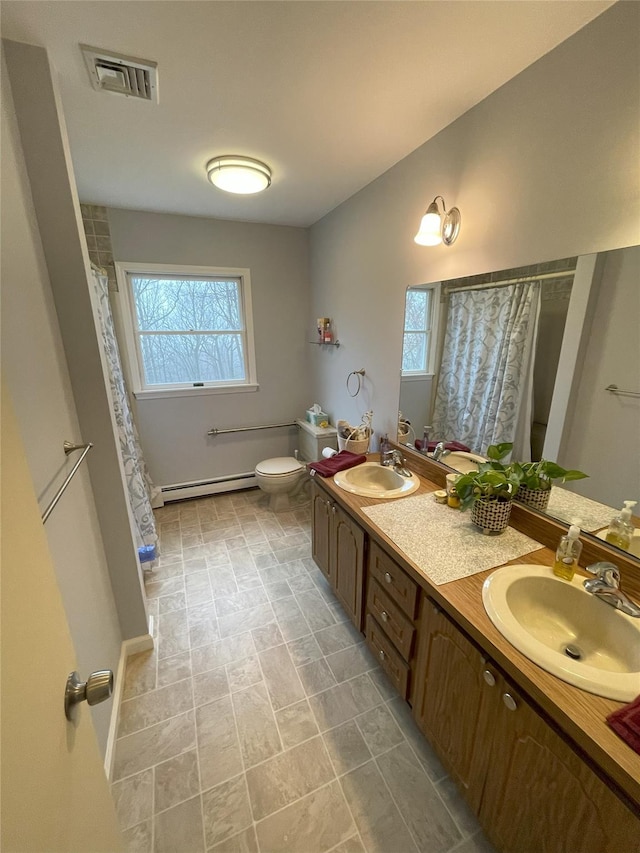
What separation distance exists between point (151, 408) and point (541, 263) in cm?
285

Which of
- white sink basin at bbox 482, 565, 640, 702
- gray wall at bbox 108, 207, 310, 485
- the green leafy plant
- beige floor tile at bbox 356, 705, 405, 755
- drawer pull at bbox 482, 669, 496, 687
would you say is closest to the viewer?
white sink basin at bbox 482, 565, 640, 702

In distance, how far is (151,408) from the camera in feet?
9.46

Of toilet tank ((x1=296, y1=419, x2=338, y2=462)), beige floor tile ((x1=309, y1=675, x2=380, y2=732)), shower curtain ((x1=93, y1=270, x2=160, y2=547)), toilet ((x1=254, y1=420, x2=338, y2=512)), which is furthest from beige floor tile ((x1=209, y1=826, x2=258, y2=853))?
toilet tank ((x1=296, y1=419, x2=338, y2=462))

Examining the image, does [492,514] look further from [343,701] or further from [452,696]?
[343,701]

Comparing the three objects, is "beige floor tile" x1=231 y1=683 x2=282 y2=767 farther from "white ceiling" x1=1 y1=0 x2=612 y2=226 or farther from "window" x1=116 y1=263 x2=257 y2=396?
"white ceiling" x1=1 y1=0 x2=612 y2=226

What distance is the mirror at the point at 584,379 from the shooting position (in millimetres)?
1027


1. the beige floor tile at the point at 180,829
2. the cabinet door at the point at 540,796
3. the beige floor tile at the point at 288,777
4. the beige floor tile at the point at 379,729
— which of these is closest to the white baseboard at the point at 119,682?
the beige floor tile at the point at 180,829

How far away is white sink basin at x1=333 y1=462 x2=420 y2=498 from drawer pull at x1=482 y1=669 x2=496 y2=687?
31.6 inches

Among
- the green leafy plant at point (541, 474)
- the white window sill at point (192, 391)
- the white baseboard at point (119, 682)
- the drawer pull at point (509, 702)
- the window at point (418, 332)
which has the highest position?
the window at point (418, 332)

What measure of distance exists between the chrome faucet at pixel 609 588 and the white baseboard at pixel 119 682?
1.59 metres

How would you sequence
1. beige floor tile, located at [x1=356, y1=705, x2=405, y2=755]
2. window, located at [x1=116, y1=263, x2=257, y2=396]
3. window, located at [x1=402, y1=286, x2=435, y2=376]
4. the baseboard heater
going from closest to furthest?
beige floor tile, located at [x1=356, y1=705, x2=405, y2=755] → window, located at [x1=402, y1=286, x2=435, y2=376] → window, located at [x1=116, y1=263, x2=257, y2=396] → the baseboard heater

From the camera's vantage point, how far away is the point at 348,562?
5.48 feet

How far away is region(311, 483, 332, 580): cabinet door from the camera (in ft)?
6.09

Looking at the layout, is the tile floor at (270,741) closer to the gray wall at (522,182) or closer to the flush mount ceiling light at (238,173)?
the gray wall at (522,182)
